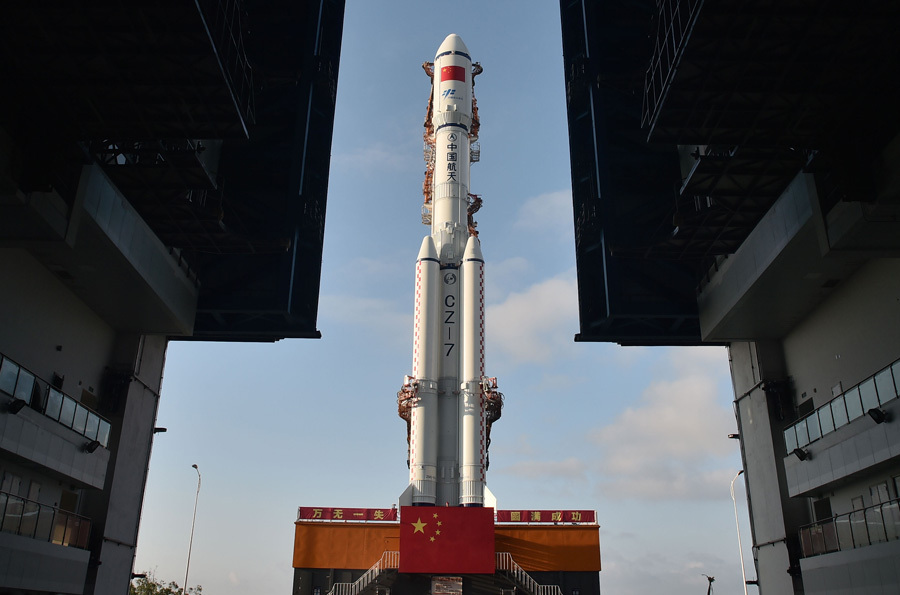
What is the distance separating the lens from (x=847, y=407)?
26094 mm

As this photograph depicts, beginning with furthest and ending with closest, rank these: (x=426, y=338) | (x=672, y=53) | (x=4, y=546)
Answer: (x=426, y=338) → (x=672, y=53) → (x=4, y=546)

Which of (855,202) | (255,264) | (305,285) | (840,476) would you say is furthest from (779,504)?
(255,264)

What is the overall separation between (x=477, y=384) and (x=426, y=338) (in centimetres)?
386

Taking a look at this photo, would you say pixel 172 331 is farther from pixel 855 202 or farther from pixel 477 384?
pixel 855 202

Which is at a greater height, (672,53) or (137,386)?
(672,53)

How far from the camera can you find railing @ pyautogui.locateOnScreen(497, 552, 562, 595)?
3856 centimetres

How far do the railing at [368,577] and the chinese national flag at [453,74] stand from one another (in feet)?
95.8

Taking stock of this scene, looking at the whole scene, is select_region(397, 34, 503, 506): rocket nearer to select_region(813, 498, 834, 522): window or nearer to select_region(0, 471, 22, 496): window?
select_region(813, 498, 834, 522): window

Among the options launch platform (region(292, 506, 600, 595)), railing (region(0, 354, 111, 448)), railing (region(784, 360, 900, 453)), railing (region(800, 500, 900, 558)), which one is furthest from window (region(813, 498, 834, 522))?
railing (region(0, 354, 111, 448))

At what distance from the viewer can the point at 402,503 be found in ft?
137

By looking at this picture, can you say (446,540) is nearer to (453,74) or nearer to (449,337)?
(449,337)

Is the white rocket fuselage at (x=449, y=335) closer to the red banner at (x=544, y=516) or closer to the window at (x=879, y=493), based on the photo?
the red banner at (x=544, y=516)

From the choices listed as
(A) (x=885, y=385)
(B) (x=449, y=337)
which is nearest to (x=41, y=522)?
(B) (x=449, y=337)

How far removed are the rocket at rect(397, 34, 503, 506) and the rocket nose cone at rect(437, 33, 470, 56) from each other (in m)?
0.76
